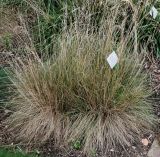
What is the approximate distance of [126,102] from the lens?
4465 mm

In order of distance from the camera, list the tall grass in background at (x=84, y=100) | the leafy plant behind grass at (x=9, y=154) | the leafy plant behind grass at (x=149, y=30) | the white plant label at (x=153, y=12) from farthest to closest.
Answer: the leafy plant behind grass at (x=149, y=30), the white plant label at (x=153, y=12), the tall grass in background at (x=84, y=100), the leafy plant behind grass at (x=9, y=154)

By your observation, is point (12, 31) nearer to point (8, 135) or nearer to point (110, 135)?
point (8, 135)

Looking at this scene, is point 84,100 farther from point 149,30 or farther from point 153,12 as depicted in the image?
point 149,30

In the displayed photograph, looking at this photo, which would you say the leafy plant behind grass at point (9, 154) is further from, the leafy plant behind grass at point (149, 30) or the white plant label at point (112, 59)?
the leafy plant behind grass at point (149, 30)

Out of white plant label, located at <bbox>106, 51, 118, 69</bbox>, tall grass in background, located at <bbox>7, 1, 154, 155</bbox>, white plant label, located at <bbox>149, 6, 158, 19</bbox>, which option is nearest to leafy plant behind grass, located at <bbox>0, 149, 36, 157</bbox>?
tall grass in background, located at <bbox>7, 1, 154, 155</bbox>

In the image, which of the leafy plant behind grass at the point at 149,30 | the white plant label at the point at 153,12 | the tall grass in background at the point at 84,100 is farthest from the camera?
the leafy plant behind grass at the point at 149,30

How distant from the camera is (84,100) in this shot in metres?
4.49

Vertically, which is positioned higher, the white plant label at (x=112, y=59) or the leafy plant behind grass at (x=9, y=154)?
the white plant label at (x=112, y=59)

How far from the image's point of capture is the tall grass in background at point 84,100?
14.5ft

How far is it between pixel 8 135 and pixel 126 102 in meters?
1.19

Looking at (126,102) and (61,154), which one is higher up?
(126,102)

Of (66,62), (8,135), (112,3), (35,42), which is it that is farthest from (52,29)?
(8,135)

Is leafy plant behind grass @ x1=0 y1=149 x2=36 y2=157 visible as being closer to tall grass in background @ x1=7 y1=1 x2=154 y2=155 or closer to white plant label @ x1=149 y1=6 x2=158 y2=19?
tall grass in background @ x1=7 y1=1 x2=154 y2=155

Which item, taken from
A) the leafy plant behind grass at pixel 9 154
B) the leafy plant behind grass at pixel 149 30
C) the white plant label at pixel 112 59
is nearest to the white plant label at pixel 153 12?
the leafy plant behind grass at pixel 149 30
